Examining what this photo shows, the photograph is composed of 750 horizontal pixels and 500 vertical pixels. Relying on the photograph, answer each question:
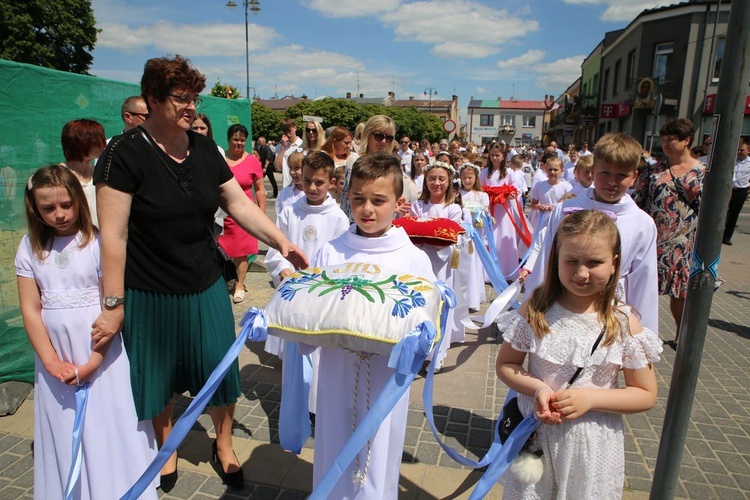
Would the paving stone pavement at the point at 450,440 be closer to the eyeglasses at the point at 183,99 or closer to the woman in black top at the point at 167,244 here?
the woman in black top at the point at 167,244

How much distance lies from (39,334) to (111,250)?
1.89 feet

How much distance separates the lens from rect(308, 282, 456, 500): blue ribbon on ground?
184cm

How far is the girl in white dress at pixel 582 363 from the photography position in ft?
6.35

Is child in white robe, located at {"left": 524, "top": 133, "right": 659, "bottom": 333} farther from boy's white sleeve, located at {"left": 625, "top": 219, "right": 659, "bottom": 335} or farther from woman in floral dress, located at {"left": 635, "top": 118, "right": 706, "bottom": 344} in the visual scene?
woman in floral dress, located at {"left": 635, "top": 118, "right": 706, "bottom": 344}

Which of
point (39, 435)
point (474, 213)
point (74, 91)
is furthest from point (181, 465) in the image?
point (474, 213)

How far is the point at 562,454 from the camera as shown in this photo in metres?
2.02

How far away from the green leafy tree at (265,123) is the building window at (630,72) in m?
28.1

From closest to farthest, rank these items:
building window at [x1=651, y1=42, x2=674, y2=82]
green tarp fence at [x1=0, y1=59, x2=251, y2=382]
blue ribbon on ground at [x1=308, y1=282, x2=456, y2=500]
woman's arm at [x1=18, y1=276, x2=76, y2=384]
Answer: blue ribbon on ground at [x1=308, y1=282, x2=456, y2=500] < woman's arm at [x1=18, y1=276, x2=76, y2=384] < green tarp fence at [x1=0, y1=59, x2=251, y2=382] < building window at [x1=651, y1=42, x2=674, y2=82]

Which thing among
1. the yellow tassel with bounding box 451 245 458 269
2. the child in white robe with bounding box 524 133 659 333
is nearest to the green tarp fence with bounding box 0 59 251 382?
the yellow tassel with bounding box 451 245 458 269

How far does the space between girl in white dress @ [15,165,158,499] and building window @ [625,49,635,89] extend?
104ft

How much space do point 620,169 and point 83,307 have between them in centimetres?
301

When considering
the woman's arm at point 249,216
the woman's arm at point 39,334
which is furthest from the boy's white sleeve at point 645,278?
the woman's arm at point 39,334

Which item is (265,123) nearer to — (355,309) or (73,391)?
(73,391)

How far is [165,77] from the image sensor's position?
236 cm
